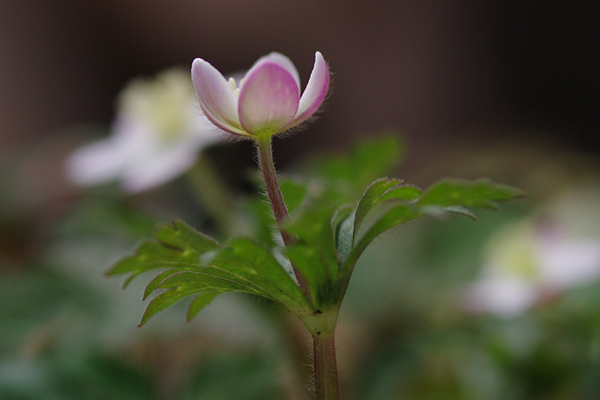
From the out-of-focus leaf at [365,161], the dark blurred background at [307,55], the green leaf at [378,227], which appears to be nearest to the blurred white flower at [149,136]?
the out-of-focus leaf at [365,161]

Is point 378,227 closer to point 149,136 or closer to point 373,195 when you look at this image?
point 373,195

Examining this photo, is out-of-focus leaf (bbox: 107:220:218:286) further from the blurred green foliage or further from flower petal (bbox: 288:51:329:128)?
the blurred green foliage

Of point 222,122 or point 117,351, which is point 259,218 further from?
point 222,122

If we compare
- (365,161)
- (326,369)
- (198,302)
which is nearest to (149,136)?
(365,161)

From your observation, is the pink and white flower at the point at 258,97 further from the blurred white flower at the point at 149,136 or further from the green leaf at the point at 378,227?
the blurred white flower at the point at 149,136

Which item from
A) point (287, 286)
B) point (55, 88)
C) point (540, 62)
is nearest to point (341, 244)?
point (287, 286)
